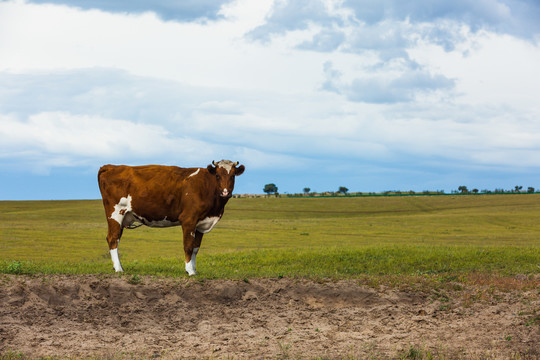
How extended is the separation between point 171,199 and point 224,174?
194 cm

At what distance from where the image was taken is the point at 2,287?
46.2 ft

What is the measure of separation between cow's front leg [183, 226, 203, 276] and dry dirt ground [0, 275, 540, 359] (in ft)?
3.72

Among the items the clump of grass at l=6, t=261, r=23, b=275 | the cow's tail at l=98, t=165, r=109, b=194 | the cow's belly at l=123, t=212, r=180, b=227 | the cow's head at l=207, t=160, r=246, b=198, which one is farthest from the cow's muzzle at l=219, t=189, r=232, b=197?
the clump of grass at l=6, t=261, r=23, b=275

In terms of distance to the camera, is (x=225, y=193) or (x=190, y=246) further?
(x=190, y=246)

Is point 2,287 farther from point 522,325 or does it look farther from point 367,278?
point 522,325

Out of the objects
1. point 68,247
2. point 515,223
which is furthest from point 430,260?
point 515,223

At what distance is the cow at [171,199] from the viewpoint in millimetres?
16516

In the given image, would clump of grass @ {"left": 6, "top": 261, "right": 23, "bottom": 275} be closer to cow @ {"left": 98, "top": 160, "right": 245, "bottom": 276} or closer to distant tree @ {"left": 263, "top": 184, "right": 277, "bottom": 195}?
cow @ {"left": 98, "top": 160, "right": 245, "bottom": 276}

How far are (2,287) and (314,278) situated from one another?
886cm

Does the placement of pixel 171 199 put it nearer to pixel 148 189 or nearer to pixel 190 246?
pixel 148 189

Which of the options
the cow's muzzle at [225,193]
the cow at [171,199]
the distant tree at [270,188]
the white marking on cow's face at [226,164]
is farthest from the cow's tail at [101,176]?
the distant tree at [270,188]

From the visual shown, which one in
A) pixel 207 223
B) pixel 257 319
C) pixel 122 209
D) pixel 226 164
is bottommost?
pixel 257 319

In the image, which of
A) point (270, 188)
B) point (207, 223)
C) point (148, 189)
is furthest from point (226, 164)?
point (270, 188)

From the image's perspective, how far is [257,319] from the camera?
13195mm
